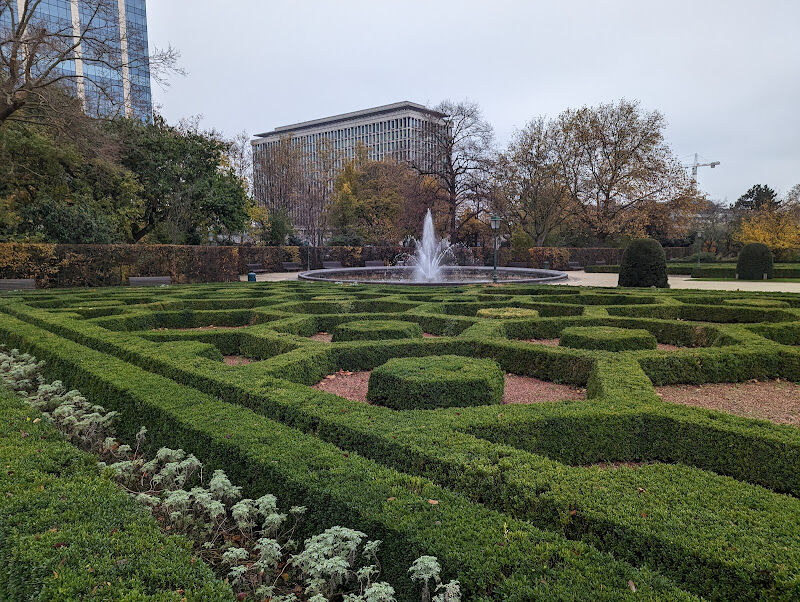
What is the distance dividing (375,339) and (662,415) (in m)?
3.76

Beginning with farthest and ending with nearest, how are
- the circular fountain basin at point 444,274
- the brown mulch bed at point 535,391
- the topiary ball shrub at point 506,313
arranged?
the circular fountain basin at point 444,274
the topiary ball shrub at point 506,313
the brown mulch bed at point 535,391

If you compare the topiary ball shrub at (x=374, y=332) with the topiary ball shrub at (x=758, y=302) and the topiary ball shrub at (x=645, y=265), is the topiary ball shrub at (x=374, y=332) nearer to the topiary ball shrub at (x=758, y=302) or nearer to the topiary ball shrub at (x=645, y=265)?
the topiary ball shrub at (x=758, y=302)

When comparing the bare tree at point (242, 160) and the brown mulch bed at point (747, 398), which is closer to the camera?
the brown mulch bed at point (747, 398)

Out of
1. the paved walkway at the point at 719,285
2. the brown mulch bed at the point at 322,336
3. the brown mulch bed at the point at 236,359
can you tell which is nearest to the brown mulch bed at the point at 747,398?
the brown mulch bed at the point at 322,336

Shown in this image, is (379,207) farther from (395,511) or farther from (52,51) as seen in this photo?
(395,511)

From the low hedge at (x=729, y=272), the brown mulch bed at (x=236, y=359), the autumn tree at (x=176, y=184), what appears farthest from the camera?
the autumn tree at (x=176, y=184)

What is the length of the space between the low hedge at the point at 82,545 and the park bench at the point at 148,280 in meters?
15.6

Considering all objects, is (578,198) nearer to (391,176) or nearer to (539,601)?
(391,176)

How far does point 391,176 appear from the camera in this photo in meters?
41.4

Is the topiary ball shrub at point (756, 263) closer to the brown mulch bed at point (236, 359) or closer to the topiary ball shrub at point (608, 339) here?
the topiary ball shrub at point (608, 339)

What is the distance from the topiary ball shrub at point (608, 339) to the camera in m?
6.08

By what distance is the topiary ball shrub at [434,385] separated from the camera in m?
4.38

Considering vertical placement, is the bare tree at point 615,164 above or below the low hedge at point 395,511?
above

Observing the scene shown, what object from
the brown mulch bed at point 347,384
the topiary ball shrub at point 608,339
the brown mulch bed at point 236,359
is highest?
the topiary ball shrub at point 608,339
